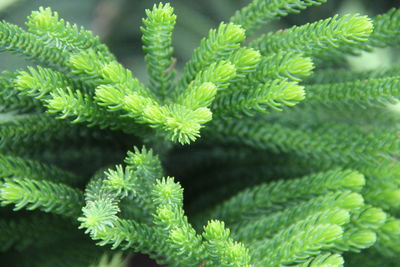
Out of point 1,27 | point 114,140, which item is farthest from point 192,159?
point 1,27

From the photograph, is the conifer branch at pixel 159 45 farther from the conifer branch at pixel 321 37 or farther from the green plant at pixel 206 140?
the conifer branch at pixel 321 37

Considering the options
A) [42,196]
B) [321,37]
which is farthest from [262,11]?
[42,196]

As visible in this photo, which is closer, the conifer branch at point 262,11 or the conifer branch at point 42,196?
the conifer branch at point 42,196

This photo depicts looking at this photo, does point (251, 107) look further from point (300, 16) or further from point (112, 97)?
point (300, 16)

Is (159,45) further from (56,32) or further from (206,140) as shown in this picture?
(206,140)

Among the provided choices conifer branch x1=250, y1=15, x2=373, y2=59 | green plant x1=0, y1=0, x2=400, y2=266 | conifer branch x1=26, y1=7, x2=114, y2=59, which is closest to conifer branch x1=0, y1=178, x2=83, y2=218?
green plant x1=0, y1=0, x2=400, y2=266

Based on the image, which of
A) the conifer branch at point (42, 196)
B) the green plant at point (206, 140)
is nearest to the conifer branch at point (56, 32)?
the green plant at point (206, 140)

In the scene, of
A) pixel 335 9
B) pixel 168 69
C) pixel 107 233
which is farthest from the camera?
pixel 335 9

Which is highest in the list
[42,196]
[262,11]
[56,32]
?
[262,11]
